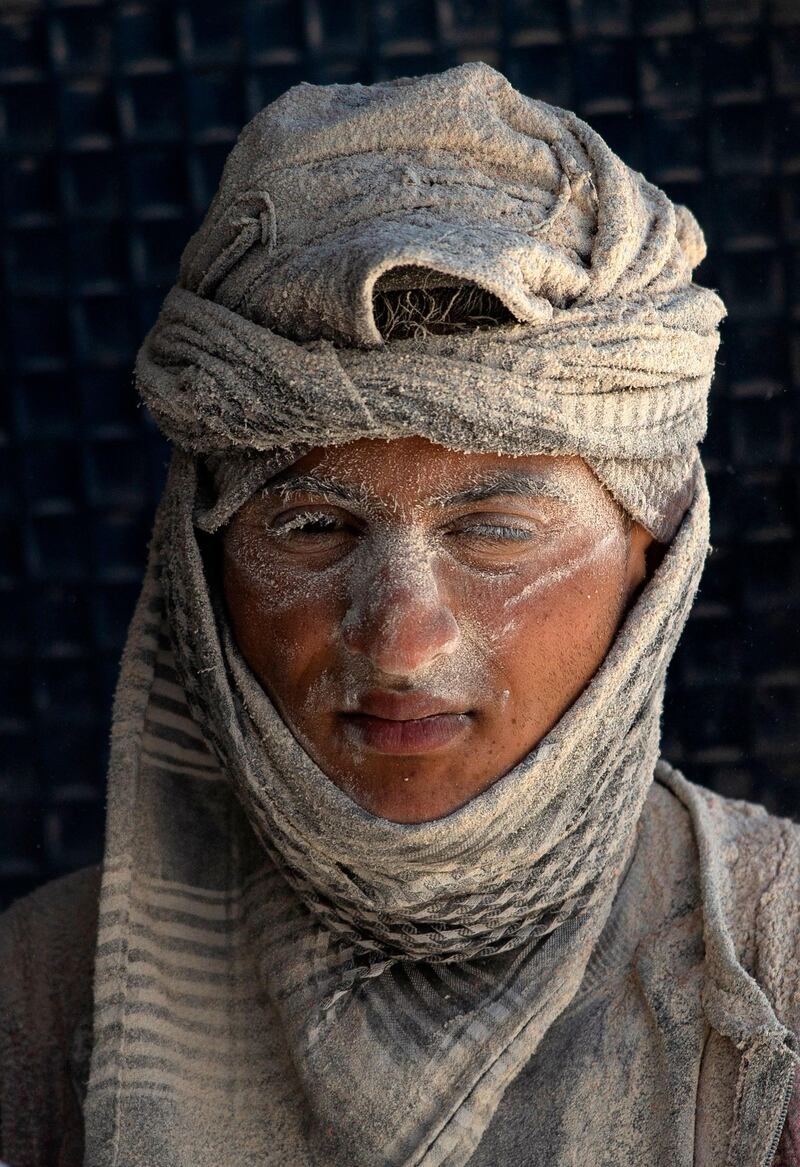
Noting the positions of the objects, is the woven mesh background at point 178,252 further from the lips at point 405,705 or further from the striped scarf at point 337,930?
the lips at point 405,705

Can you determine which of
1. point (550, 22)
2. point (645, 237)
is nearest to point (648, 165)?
point (550, 22)

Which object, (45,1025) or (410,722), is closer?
(410,722)

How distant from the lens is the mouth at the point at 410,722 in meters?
1.88

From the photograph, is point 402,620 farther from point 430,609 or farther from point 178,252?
point 178,252

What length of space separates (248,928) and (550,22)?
1938mm

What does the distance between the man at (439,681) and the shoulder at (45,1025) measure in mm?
120

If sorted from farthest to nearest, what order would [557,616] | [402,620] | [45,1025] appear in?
[45,1025]
[557,616]
[402,620]

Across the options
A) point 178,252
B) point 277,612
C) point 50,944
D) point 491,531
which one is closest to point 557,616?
point 491,531

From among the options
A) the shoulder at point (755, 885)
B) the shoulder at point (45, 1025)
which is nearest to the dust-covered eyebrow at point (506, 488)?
the shoulder at point (755, 885)

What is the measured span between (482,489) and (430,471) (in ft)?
0.22

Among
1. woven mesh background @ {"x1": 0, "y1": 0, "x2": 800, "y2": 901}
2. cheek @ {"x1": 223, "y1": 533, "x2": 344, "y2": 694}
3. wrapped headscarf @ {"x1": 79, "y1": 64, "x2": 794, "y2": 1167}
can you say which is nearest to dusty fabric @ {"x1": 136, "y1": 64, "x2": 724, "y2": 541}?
wrapped headscarf @ {"x1": 79, "y1": 64, "x2": 794, "y2": 1167}

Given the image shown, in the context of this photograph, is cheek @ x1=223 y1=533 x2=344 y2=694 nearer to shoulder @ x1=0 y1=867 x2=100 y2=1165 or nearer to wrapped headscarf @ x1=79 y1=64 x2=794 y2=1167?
wrapped headscarf @ x1=79 y1=64 x2=794 y2=1167

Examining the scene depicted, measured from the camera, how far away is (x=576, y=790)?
1989mm

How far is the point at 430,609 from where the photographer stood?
6.11 ft
